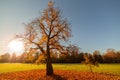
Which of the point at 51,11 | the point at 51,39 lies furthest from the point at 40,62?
the point at 51,11

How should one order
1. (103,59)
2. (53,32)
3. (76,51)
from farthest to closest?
(103,59)
(53,32)
(76,51)

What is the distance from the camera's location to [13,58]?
11188 cm

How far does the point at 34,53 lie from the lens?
2812 centimetres

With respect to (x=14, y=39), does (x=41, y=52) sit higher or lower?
lower

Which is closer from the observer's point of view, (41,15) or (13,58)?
(41,15)

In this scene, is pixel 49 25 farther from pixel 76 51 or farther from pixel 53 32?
pixel 76 51

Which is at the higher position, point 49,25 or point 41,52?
point 49,25

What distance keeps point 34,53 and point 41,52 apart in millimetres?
1258

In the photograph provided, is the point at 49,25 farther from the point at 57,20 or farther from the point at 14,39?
the point at 14,39

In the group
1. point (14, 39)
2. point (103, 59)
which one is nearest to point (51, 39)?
point (14, 39)

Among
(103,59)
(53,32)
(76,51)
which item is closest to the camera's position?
(76,51)

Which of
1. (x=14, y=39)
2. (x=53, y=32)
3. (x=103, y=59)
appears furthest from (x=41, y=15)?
A: (x=103, y=59)

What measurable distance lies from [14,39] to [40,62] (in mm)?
6224

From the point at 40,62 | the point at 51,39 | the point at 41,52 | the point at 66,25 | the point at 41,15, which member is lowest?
the point at 40,62
